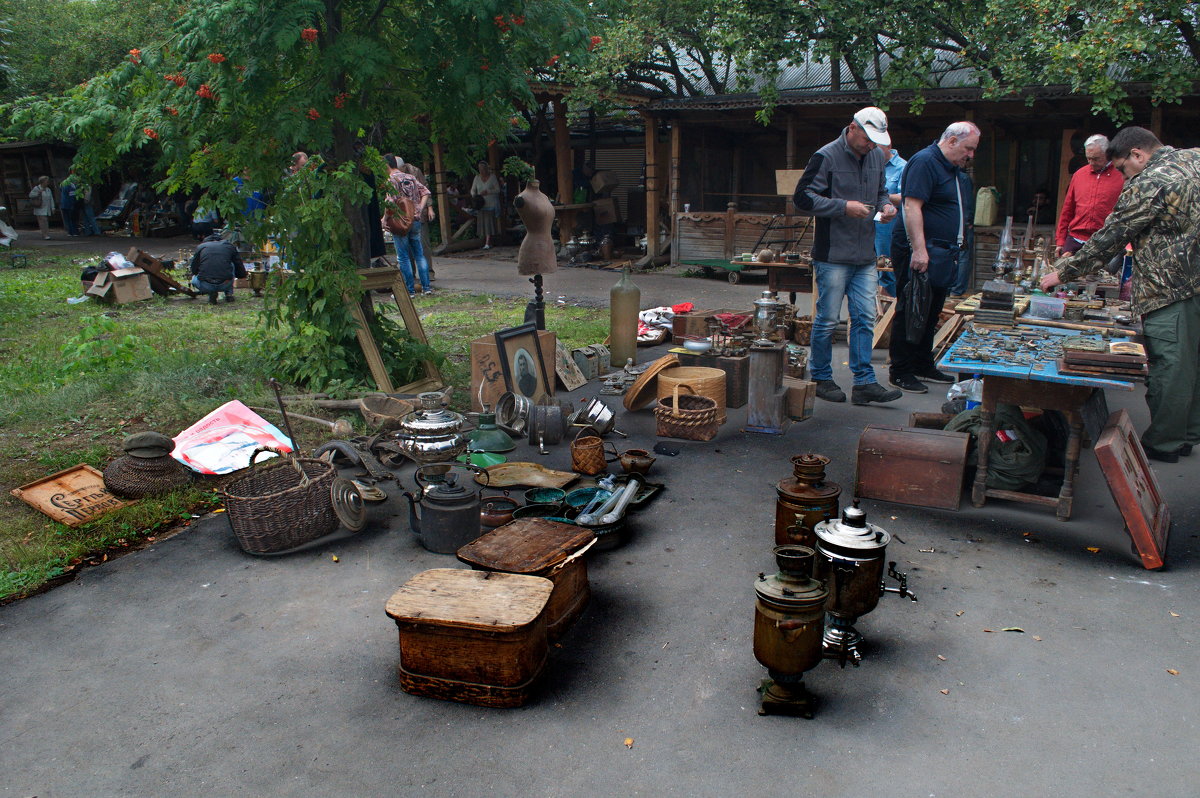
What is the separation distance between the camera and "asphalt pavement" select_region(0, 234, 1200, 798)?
280 cm

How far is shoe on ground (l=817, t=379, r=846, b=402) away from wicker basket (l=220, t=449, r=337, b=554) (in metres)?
4.17

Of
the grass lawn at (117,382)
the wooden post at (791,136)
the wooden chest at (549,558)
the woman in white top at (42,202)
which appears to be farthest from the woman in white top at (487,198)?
the wooden chest at (549,558)

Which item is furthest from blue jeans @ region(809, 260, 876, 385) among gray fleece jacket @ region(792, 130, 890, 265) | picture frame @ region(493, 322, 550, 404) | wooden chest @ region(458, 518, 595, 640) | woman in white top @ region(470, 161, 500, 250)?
woman in white top @ region(470, 161, 500, 250)

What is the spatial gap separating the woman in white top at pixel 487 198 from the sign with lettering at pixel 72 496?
14.2m

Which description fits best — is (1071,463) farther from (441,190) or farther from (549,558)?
(441,190)

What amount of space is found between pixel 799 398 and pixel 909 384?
56.3 inches

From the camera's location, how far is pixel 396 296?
7.43 metres

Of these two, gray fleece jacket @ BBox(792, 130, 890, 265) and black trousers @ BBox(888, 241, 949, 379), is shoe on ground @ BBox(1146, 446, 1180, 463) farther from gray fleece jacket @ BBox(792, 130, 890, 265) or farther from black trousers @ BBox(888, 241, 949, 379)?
gray fleece jacket @ BBox(792, 130, 890, 265)

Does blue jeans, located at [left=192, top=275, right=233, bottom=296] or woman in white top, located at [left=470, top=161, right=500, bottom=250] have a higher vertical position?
woman in white top, located at [left=470, top=161, right=500, bottom=250]

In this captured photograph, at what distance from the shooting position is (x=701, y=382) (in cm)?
630

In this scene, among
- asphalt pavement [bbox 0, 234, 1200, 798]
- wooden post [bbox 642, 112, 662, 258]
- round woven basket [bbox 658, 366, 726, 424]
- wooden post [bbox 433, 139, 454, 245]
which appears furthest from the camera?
wooden post [bbox 433, 139, 454, 245]

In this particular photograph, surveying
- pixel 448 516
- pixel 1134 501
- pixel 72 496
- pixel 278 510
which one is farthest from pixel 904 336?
pixel 72 496

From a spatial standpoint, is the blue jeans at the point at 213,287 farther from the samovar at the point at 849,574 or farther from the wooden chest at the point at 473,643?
the samovar at the point at 849,574

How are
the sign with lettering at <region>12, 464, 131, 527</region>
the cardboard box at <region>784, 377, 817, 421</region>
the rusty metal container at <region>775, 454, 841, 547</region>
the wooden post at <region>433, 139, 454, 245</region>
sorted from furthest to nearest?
the wooden post at <region>433, 139, 454, 245</region>
the cardboard box at <region>784, 377, 817, 421</region>
the sign with lettering at <region>12, 464, 131, 527</region>
the rusty metal container at <region>775, 454, 841, 547</region>
